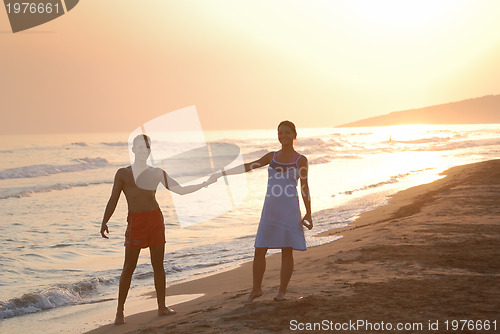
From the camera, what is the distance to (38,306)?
311 inches

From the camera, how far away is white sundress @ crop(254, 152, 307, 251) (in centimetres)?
559

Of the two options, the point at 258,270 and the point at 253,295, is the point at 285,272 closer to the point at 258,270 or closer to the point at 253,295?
the point at 258,270

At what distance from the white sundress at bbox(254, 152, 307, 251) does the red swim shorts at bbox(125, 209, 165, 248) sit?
1.20m

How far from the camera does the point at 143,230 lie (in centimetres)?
598

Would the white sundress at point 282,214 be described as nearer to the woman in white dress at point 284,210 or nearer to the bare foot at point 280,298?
the woman in white dress at point 284,210

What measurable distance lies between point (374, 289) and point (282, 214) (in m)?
1.30

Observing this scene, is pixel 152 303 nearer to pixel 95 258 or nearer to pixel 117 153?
pixel 95 258

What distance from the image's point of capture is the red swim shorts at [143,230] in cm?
596

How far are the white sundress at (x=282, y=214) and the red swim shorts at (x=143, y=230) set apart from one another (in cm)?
120

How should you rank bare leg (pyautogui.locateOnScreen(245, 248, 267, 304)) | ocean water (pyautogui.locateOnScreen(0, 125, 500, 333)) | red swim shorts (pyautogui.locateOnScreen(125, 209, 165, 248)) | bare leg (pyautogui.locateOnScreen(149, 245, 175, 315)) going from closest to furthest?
bare leg (pyautogui.locateOnScreen(245, 248, 267, 304)) < red swim shorts (pyautogui.locateOnScreen(125, 209, 165, 248)) < bare leg (pyautogui.locateOnScreen(149, 245, 175, 315)) < ocean water (pyautogui.locateOnScreen(0, 125, 500, 333))

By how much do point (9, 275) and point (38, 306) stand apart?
2.22 meters

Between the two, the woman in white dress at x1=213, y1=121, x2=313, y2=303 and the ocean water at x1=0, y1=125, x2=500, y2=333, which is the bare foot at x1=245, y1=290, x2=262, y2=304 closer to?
the woman in white dress at x1=213, y1=121, x2=313, y2=303

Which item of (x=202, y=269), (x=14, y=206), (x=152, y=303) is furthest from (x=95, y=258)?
(x=14, y=206)

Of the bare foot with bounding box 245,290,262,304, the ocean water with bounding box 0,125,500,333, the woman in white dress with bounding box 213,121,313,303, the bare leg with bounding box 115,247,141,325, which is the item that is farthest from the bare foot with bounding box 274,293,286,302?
the ocean water with bounding box 0,125,500,333
